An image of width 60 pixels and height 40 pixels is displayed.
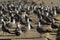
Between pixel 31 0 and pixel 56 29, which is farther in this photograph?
pixel 31 0

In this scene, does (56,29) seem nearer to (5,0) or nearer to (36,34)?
(36,34)

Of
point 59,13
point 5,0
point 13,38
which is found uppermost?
point 5,0

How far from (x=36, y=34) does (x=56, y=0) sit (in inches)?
700

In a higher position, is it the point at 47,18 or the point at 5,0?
the point at 5,0

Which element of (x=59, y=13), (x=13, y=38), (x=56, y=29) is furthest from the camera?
(x=59, y=13)

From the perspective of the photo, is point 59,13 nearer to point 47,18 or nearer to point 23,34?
point 47,18

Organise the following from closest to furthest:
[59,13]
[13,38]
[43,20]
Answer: [13,38] < [43,20] < [59,13]

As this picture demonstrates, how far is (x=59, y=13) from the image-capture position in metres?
21.5

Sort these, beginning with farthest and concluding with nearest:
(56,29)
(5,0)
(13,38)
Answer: (5,0) < (56,29) < (13,38)

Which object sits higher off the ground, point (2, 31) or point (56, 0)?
point (56, 0)

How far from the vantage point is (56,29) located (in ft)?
51.6

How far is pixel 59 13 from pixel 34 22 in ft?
13.8

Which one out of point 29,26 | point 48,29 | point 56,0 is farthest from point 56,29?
point 56,0

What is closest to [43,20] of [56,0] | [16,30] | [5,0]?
[16,30]
